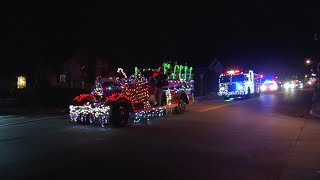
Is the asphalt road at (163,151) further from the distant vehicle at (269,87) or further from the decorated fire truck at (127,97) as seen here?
the distant vehicle at (269,87)

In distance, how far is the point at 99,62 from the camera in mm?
40812

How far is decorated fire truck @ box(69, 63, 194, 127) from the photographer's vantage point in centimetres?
1529

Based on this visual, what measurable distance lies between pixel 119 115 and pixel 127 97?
98 cm

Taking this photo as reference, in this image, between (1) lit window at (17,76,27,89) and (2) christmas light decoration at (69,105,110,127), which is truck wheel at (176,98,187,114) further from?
(1) lit window at (17,76,27,89)

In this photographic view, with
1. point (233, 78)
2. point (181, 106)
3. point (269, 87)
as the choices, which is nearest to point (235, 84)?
point (233, 78)

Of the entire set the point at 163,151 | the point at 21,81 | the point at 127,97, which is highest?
the point at 21,81

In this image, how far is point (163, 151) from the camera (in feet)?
33.4

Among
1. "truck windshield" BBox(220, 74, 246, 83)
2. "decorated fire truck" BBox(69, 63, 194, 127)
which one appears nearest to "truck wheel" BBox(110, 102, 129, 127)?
"decorated fire truck" BBox(69, 63, 194, 127)

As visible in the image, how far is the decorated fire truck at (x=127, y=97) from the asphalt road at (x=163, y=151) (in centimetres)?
56

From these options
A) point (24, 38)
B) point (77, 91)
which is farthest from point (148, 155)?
point (24, 38)

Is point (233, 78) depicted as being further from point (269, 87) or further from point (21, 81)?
point (21, 81)

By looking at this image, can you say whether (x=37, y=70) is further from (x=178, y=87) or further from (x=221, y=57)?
(x=221, y=57)

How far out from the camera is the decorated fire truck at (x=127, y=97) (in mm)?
15289

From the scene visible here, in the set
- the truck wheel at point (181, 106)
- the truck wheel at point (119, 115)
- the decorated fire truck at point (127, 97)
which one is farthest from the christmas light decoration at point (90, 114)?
the truck wheel at point (181, 106)
